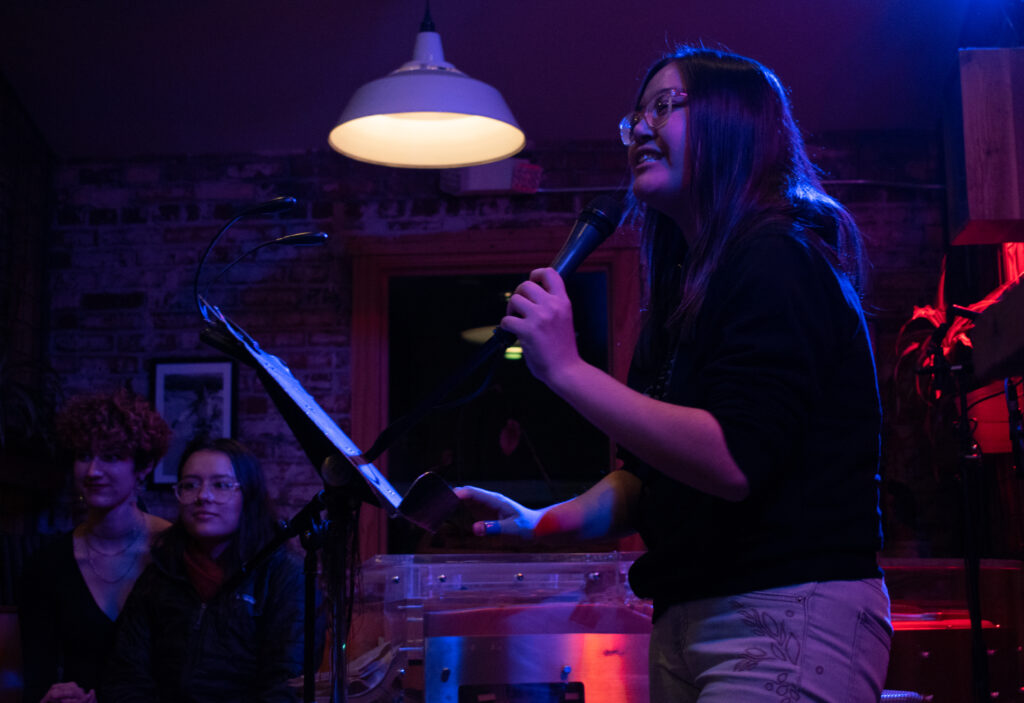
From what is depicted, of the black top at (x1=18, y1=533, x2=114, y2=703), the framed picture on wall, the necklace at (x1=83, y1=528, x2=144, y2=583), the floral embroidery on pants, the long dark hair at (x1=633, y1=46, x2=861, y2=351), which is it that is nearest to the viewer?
the floral embroidery on pants

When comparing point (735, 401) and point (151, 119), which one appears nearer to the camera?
point (735, 401)

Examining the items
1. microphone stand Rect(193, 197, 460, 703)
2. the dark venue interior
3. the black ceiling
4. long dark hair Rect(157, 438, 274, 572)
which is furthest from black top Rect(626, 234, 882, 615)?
the black ceiling

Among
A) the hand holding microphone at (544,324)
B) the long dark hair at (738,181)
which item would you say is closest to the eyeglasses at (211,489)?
the long dark hair at (738,181)

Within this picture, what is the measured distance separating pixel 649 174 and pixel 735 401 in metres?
0.36

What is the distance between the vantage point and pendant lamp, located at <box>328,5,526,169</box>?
2.68 m

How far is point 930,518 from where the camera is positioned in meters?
4.43

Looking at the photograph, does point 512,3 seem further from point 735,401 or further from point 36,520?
point 735,401

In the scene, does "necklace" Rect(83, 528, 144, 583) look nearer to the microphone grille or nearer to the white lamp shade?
the white lamp shade

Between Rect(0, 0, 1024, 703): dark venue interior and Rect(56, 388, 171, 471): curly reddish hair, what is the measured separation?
0.86m

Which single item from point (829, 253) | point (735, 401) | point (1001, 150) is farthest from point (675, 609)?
point (1001, 150)

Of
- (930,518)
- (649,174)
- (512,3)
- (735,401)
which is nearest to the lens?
(735,401)

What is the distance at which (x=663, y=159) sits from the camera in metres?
1.27

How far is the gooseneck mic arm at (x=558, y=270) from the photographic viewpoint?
46.8 inches

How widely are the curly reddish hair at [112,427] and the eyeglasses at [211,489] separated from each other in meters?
0.41
